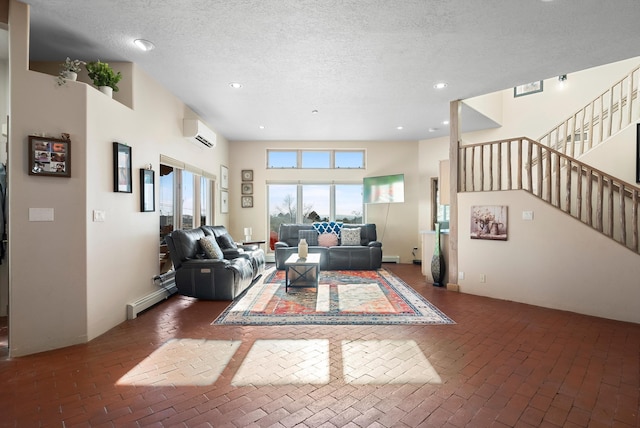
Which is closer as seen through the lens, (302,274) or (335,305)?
(335,305)

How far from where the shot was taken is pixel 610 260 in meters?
3.65

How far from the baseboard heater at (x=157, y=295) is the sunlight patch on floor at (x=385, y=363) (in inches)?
98.0

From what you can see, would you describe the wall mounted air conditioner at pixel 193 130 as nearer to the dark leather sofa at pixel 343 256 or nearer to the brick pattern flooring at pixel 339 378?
the dark leather sofa at pixel 343 256

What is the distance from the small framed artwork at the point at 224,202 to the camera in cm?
717

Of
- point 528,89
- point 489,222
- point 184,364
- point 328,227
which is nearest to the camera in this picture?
point 184,364

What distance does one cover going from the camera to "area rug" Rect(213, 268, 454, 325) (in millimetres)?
3545

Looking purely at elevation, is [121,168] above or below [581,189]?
above

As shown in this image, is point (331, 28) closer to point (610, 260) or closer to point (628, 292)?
point (610, 260)

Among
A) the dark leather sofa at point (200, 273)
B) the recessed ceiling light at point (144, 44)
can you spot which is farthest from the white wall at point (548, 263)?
the recessed ceiling light at point (144, 44)

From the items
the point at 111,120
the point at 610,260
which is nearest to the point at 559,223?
the point at 610,260

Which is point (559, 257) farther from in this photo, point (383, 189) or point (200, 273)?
point (200, 273)

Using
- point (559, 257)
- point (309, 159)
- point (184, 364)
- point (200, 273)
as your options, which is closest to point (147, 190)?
point (200, 273)

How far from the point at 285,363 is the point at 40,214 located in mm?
2504

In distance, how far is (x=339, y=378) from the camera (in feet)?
7.56
